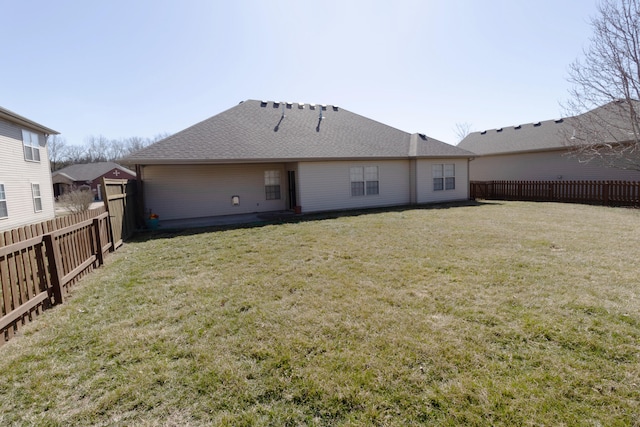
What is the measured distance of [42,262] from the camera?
4238mm

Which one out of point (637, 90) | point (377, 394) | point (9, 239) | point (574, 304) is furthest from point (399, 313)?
point (637, 90)

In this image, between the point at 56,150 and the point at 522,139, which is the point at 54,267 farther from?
the point at 56,150

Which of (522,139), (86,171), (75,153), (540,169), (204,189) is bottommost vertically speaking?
(204,189)

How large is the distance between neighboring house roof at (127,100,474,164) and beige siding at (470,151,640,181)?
533 centimetres

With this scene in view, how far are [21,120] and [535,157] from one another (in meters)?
26.1

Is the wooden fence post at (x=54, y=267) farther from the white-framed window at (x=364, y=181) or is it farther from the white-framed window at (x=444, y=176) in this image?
the white-framed window at (x=444, y=176)

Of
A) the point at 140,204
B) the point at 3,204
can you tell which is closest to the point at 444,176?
the point at 140,204

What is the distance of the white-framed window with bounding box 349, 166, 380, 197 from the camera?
14202 mm

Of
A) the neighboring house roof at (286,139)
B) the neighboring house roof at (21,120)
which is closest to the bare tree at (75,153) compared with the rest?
the neighboring house roof at (21,120)

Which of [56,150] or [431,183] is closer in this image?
[431,183]

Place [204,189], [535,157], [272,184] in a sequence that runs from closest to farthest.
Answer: [204,189], [272,184], [535,157]

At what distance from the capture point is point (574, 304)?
389 centimetres

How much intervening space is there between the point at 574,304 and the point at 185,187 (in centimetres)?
1220

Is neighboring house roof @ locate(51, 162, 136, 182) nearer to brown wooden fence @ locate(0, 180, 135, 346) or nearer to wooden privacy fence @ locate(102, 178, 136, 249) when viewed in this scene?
wooden privacy fence @ locate(102, 178, 136, 249)
